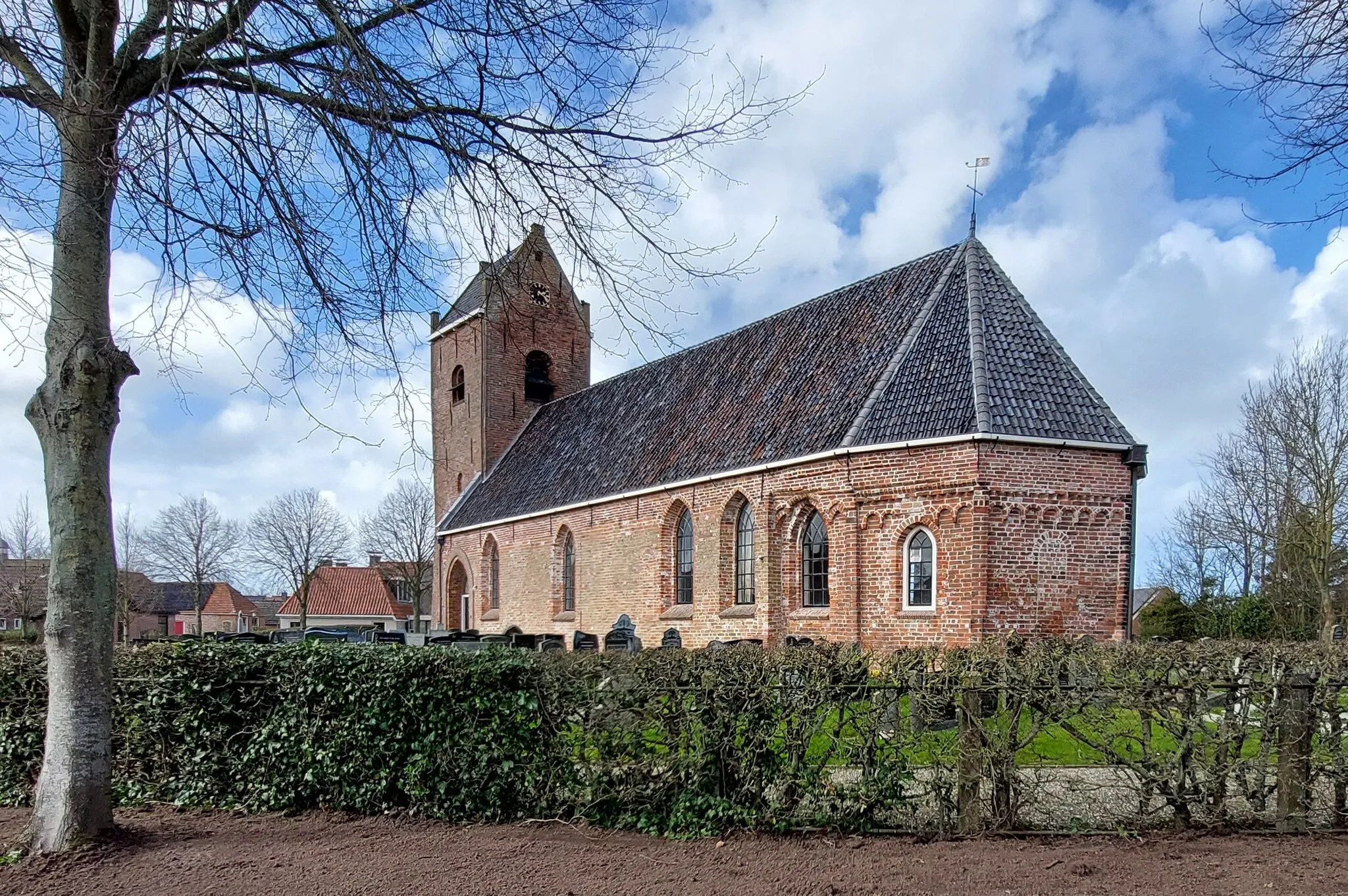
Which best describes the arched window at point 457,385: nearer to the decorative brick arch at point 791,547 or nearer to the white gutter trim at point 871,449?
the white gutter trim at point 871,449

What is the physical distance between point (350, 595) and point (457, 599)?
26.4m

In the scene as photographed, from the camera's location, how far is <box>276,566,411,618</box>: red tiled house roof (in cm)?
5466

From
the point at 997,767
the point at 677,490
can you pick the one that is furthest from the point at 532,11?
the point at 677,490

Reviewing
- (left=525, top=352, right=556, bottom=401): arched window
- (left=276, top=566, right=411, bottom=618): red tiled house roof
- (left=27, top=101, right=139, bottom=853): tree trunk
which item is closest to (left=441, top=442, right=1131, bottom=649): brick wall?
(left=27, top=101, right=139, bottom=853): tree trunk

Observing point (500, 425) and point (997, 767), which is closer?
point (997, 767)

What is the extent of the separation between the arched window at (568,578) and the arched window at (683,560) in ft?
16.5

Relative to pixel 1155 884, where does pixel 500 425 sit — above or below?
above

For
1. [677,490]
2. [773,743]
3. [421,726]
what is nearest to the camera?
[773,743]

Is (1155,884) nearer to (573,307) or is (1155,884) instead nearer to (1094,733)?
(1094,733)

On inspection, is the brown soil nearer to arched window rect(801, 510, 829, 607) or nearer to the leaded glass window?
the leaded glass window

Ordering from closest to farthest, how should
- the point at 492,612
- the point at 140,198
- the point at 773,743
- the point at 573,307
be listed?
the point at 140,198
the point at 773,743
the point at 573,307
the point at 492,612

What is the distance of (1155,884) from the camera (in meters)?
5.21

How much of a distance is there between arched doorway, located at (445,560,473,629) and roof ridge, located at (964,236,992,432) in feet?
65.7

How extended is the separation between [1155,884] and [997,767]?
108 cm
